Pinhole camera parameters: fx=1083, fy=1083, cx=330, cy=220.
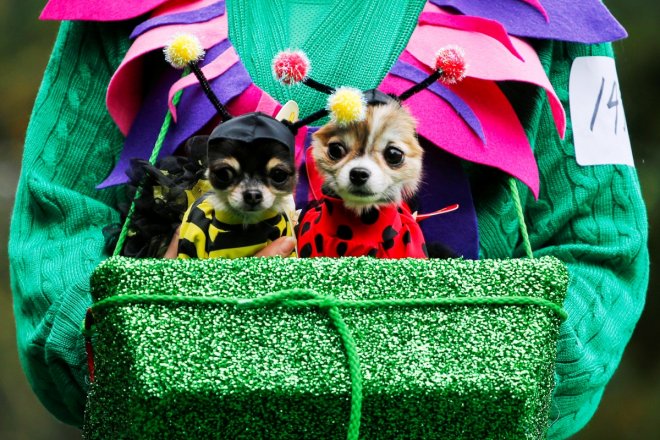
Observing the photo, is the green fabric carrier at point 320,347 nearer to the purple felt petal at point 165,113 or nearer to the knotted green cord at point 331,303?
the knotted green cord at point 331,303

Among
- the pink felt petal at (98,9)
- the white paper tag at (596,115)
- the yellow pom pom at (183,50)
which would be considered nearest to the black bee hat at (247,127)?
the yellow pom pom at (183,50)

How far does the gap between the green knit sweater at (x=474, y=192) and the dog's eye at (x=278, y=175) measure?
27 cm

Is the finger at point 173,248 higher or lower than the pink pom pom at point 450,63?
lower

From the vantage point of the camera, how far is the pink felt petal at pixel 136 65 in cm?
155

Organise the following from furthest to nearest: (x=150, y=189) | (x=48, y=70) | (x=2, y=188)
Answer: (x=2, y=188)
(x=48, y=70)
(x=150, y=189)

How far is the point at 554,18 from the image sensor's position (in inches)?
64.2

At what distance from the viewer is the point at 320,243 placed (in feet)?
4.45

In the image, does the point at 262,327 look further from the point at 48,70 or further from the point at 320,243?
the point at 48,70

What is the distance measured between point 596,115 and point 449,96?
29 cm

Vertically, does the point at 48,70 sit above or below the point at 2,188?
above

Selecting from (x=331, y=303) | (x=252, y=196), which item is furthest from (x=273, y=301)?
(x=252, y=196)

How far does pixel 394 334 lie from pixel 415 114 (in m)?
0.47

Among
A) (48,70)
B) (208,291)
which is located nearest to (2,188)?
(48,70)

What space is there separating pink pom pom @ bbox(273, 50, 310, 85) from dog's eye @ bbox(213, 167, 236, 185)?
0.12m
